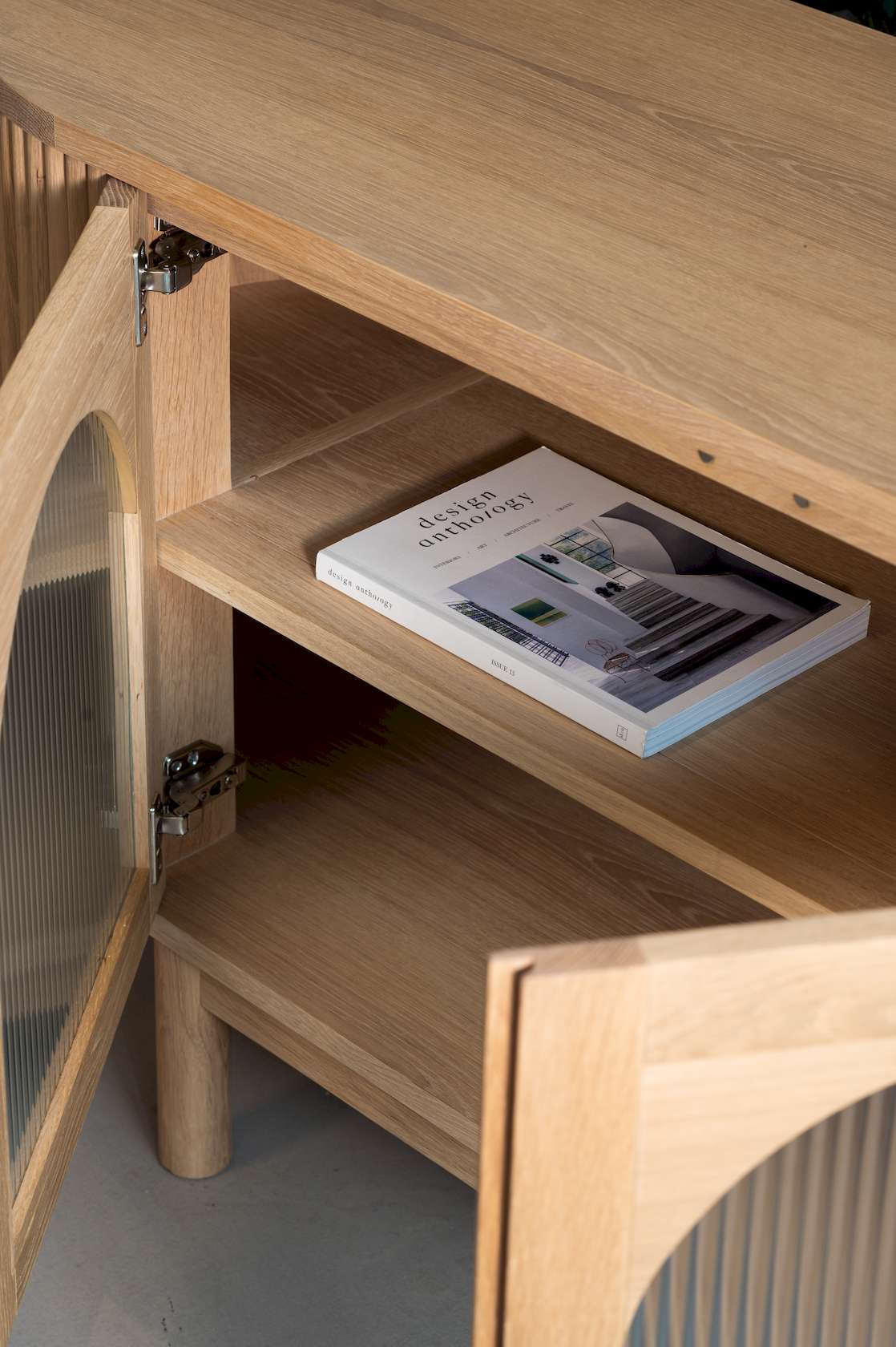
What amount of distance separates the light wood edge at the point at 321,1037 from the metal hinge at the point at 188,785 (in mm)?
57

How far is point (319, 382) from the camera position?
1097 mm

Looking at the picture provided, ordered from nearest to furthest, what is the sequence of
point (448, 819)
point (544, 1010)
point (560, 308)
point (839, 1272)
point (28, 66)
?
1. point (544, 1010)
2. point (839, 1272)
3. point (560, 308)
4. point (28, 66)
5. point (448, 819)

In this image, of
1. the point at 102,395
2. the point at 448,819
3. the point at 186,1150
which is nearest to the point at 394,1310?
the point at 186,1150

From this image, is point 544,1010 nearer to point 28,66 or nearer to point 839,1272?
point 839,1272

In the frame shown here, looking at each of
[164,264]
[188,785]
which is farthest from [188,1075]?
[164,264]

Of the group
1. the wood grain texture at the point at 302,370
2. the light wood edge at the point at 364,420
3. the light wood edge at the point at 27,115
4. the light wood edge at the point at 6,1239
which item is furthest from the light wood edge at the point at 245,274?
the light wood edge at the point at 6,1239

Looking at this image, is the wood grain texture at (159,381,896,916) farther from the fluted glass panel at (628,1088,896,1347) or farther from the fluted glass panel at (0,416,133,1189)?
the fluted glass panel at (628,1088,896,1347)

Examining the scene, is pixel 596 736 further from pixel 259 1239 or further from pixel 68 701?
pixel 259 1239

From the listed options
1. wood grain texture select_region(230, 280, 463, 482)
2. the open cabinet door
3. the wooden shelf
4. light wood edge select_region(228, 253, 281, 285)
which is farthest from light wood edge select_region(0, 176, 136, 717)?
light wood edge select_region(228, 253, 281, 285)

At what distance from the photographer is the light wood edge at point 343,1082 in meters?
0.93

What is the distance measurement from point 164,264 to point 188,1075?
1.89ft

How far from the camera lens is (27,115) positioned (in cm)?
78

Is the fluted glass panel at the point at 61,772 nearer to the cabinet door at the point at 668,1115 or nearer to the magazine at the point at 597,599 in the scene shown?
the magazine at the point at 597,599

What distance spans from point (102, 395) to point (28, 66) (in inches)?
7.9
